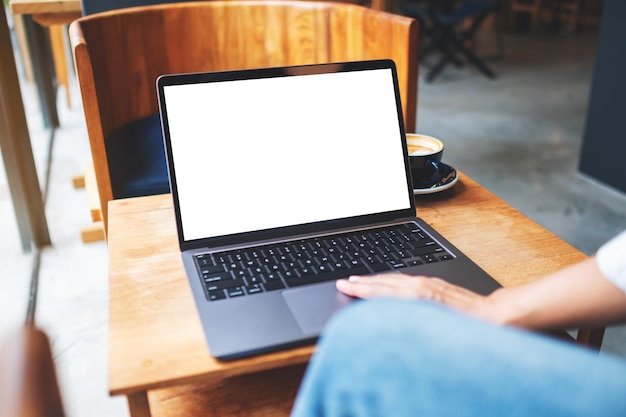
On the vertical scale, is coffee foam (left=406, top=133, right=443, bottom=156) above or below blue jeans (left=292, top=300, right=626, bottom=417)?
below

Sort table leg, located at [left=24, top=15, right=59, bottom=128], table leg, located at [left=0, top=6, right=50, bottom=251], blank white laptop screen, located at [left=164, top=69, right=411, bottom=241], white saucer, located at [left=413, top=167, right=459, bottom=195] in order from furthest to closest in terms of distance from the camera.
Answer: table leg, located at [left=24, top=15, right=59, bottom=128] → table leg, located at [left=0, top=6, right=50, bottom=251] → white saucer, located at [left=413, top=167, right=459, bottom=195] → blank white laptop screen, located at [left=164, top=69, right=411, bottom=241]

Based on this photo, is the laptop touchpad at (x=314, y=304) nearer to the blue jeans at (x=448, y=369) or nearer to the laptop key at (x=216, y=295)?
the laptop key at (x=216, y=295)

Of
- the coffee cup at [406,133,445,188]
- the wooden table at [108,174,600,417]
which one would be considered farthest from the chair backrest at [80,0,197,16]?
the coffee cup at [406,133,445,188]

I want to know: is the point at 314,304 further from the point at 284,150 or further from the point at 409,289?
the point at 284,150

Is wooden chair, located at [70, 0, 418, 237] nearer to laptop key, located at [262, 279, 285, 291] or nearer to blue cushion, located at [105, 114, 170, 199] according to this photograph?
blue cushion, located at [105, 114, 170, 199]

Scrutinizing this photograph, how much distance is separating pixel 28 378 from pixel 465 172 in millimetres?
2869

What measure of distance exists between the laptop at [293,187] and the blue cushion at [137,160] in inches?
21.6

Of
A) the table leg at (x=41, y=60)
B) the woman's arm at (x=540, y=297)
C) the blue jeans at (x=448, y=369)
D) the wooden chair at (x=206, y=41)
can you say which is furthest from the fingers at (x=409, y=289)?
the table leg at (x=41, y=60)

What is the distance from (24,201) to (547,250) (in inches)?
73.0

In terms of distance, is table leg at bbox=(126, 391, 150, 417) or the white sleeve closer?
the white sleeve

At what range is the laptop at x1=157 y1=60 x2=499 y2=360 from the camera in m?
0.87

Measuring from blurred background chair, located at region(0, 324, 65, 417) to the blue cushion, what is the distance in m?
1.10

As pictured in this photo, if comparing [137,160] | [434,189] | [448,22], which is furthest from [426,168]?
[448,22]

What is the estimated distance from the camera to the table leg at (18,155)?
2020 mm
